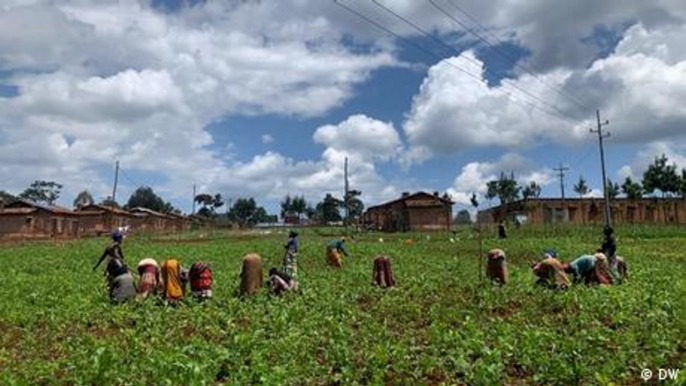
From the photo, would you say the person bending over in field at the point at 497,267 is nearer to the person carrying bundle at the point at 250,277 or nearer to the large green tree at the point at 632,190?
the person carrying bundle at the point at 250,277

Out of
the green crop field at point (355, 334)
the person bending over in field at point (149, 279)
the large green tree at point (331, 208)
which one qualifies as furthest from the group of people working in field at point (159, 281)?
→ the large green tree at point (331, 208)

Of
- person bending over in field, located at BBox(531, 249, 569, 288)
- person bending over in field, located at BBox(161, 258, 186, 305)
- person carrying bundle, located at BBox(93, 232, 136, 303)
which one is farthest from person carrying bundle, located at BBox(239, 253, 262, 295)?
person bending over in field, located at BBox(531, 249, 569, 288)

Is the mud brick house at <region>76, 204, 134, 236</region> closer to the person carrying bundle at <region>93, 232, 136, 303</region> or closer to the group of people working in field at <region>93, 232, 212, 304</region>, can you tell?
the person carrying bundle at <region>93, 232, 136, 303</region>

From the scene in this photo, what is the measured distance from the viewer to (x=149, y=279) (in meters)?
13.6

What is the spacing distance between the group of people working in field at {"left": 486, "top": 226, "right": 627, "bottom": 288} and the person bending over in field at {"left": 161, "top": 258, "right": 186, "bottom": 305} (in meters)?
7.58

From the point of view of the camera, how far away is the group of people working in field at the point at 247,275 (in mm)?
13484

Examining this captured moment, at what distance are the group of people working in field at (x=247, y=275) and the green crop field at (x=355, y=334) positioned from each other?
0.49m

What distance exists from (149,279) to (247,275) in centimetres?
214

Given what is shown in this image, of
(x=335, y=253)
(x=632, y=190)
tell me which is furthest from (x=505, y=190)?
(x=335, y=253)

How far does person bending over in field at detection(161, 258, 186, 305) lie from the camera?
13.4 metres

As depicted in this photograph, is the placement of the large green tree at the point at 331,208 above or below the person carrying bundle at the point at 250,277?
above

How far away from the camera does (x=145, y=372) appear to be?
7.39 meters

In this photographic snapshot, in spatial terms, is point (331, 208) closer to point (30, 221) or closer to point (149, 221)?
point (149, 221)

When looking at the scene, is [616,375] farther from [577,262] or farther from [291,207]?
[291,207]
